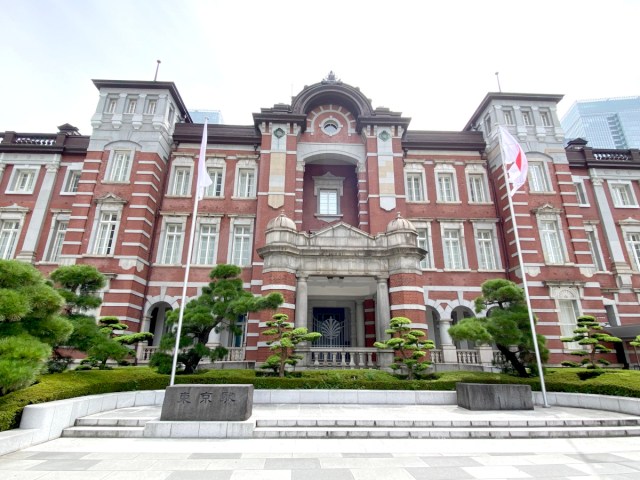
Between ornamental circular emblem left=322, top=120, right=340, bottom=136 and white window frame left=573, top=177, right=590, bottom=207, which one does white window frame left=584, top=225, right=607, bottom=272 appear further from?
ornamental circular emblem left=322, top=120, right=340, bottom=136

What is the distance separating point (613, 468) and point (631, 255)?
20.4 meters

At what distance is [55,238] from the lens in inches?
731

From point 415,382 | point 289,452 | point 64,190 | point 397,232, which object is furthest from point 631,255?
point 64,190

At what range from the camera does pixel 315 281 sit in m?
15.1

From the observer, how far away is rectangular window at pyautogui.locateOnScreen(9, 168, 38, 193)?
19453 mm

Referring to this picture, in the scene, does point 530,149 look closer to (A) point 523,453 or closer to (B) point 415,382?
(B) point 415,382

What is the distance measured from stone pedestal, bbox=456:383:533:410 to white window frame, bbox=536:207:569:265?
436 inches

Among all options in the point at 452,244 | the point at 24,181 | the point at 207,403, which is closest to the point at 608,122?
the point at 452,244

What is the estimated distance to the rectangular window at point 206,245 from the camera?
17.9 m

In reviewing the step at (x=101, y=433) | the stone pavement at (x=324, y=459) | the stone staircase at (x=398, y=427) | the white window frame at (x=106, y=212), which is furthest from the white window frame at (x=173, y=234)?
the stone pavement at (x=324, y=459)

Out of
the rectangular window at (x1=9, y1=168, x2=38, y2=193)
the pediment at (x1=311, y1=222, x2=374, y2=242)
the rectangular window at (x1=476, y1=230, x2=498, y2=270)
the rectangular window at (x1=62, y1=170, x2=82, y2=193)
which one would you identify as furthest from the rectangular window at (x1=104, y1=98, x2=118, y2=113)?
the rectangular window at (x1=476, y1=230, x2=498, y2=270)

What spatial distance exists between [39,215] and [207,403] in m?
18.3

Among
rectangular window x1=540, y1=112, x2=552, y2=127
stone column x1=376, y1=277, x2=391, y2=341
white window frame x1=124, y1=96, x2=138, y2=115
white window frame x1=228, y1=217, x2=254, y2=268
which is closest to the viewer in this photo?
stone column x1=376, y1=277, x2=391, y2=341

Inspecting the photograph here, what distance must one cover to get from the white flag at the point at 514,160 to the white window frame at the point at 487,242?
24.0ft
